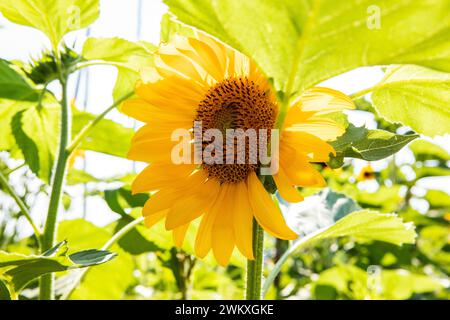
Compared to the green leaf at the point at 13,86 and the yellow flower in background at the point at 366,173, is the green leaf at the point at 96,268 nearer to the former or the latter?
the green leaf at the point at 13,86

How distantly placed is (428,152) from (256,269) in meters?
1.58

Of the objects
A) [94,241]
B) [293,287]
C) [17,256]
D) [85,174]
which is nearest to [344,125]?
[17,256]

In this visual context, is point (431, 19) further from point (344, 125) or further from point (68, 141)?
point (68, 141)

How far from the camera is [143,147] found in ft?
1.88

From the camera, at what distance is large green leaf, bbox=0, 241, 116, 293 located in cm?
49

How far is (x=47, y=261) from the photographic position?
505 mm

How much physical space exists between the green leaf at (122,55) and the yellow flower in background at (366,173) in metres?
1.75

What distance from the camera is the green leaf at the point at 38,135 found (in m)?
0.83

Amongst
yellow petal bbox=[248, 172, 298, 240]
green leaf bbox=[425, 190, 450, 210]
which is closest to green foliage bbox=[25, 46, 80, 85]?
yellow petal bbox=[248, 172, 298, 240]

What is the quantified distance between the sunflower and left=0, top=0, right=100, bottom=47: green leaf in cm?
19

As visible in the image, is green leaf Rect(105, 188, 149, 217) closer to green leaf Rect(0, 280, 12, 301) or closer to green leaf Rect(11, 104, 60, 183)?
green leaf Rect(11, 104, 60, 183)

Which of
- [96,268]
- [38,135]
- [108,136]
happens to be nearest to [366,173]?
[96,268]

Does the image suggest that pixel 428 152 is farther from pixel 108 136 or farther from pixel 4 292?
pixel 4 292
